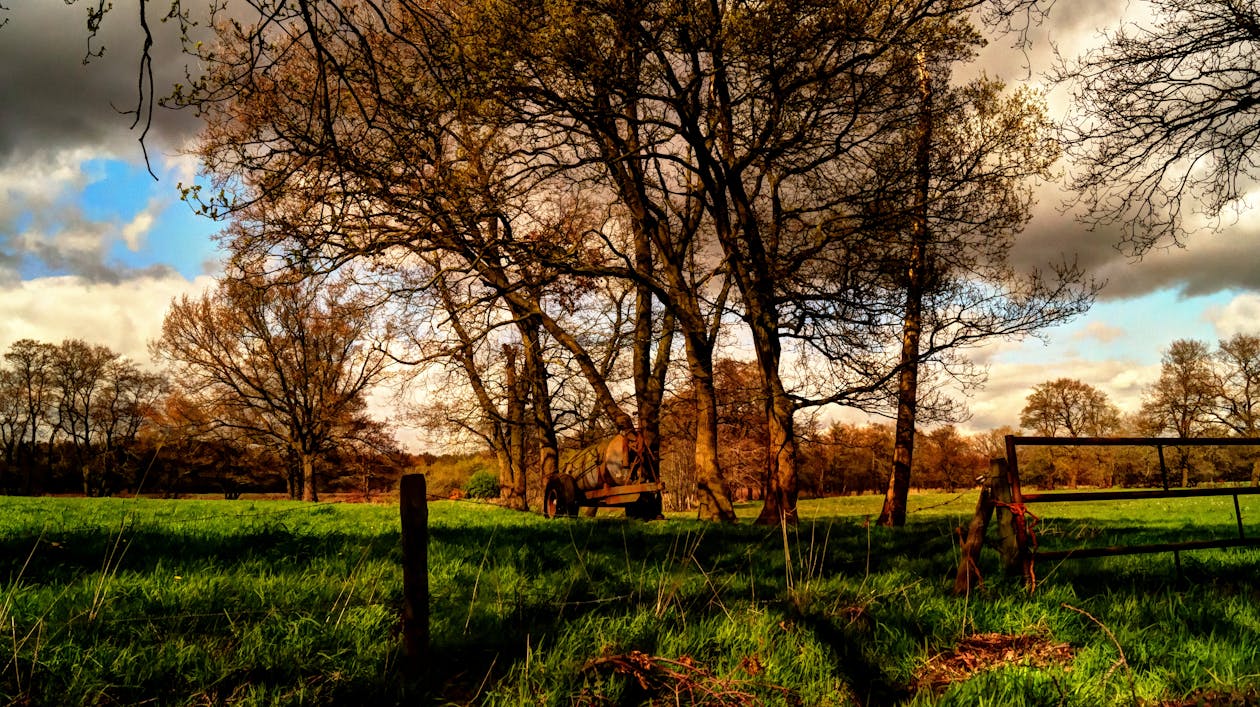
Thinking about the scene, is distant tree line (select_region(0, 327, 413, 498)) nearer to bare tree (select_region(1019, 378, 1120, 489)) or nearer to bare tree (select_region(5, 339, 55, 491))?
bare tree (select_region(5, 339, 55, 491))

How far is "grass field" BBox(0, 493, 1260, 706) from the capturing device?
2.96 m

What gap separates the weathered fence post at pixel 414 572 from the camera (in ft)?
10.1

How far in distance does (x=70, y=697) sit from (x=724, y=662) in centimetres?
278

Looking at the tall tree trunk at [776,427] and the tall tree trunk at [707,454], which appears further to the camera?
the tall tree trunk at [707,454]

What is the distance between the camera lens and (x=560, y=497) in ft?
48.2

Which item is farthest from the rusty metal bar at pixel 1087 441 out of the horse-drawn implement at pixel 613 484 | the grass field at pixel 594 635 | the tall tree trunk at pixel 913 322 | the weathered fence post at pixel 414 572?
the horse-drawn implement at pixel 613 484

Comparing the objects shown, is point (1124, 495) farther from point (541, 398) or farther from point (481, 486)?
point (481, 486)

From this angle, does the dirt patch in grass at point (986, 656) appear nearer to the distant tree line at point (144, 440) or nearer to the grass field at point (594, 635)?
the grass field at point (594, 635)

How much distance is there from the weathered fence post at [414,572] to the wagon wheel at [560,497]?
1128cm

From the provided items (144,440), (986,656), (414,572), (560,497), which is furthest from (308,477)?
(986,656)

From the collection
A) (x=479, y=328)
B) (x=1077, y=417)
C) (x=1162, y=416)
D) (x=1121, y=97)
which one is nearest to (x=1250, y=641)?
(x=1121, y=97)

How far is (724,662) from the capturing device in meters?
3.27

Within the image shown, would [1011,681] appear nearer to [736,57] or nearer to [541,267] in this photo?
[736,57]

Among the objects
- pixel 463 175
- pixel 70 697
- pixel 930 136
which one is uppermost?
pixel 930 136
